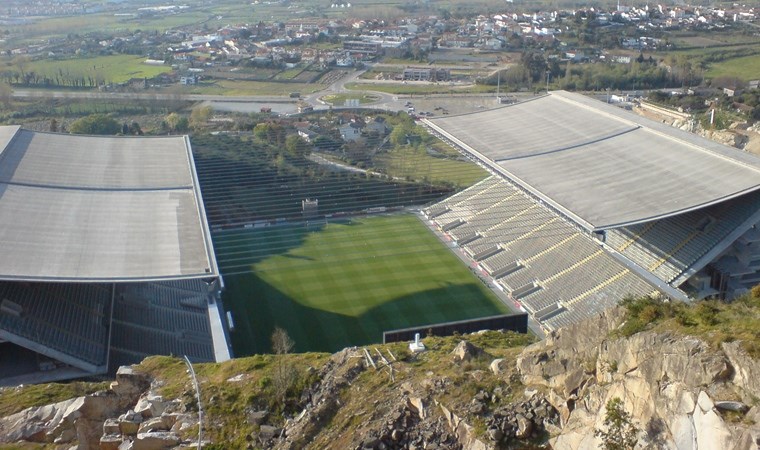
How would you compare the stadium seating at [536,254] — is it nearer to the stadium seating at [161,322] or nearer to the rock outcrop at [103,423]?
the stadium seating at [161,322]

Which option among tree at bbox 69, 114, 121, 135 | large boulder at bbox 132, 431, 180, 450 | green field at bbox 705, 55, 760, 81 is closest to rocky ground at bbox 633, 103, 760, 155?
green field at bbox 705, 55, 760, 81

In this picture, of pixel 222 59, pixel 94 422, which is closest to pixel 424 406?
pixel 94 422

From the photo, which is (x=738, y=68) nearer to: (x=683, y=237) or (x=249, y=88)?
(x=249, y=88)

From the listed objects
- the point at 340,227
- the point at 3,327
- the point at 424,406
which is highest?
the point at 424,406

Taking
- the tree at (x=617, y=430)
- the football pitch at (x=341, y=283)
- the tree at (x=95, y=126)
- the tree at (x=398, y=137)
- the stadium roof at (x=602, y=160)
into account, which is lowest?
the football pitch at (x=341, y=283)

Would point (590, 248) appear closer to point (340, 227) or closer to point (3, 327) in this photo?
point (340, 227)

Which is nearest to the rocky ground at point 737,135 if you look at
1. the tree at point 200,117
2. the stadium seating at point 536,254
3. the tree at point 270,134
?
the stadium seating at point 536,254
